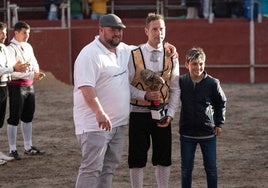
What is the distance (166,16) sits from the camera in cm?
2048

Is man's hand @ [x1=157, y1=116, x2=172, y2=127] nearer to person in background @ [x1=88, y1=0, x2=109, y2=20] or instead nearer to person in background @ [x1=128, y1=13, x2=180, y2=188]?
person in background @ [x1=128, y1=13, x2=180, y2=188]

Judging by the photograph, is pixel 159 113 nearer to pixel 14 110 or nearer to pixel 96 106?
pixel 96 106

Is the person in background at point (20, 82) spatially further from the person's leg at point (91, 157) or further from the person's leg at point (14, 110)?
the person's leg at point (91, 157)

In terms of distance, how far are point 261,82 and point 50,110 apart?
647 cm

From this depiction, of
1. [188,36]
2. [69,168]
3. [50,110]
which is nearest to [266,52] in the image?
[188,36]

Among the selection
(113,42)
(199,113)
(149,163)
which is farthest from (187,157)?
(149,163)

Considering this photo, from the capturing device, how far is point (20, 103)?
946cm

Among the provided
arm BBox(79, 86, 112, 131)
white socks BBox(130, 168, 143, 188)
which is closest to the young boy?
white socks BBox(130, 168, 143, 188)

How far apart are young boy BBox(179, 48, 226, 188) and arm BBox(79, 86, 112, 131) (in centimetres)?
108

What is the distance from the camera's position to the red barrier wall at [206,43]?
18562 mm

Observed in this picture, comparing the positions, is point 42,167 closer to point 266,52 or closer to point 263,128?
point 263,128

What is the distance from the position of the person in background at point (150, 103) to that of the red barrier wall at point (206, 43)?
1183 cm

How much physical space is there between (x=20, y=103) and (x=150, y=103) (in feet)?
10.3

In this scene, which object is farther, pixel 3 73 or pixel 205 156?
pixel 3 73
